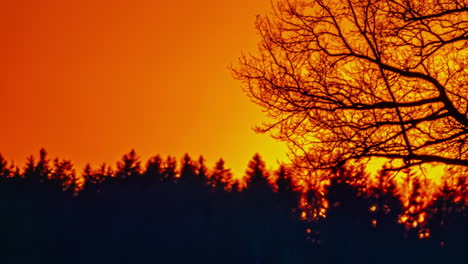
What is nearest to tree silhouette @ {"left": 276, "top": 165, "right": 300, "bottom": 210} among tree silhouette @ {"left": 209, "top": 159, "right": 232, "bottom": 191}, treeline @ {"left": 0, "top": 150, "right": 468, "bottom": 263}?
treeline @ {"left": 0, "top": 150, "right": 468, "bottom": 263}

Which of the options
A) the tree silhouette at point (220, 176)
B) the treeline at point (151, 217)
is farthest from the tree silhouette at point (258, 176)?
the tree silhouette at point (220, 176)

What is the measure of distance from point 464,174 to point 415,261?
277 feet

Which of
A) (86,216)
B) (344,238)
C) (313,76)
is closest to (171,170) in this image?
(86,216)

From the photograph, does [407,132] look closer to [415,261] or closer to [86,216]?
[415,261]

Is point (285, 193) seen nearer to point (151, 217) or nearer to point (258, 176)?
point (258, 176)

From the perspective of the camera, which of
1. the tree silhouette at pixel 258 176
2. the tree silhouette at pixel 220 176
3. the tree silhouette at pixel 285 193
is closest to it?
the tree silhouette at pixel 285 193

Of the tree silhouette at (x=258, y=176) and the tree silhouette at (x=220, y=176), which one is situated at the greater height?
the tree silhouette at (x=220, y=176)

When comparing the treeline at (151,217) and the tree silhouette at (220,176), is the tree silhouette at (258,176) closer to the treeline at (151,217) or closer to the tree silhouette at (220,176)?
the treeline at (151,217)

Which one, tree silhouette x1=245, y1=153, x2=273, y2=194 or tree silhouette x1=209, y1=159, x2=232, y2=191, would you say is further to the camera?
tree silhouette x1=209, y1=159, x2=232, y2=191

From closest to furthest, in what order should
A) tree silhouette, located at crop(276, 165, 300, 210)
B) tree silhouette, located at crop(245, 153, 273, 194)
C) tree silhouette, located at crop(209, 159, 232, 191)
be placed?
tree silhouette, located at crop(276, 165, 300, 210) → tree silhouette, located at crop(245, 153, 273, 194) → tree silhouette, located at crop(209, 159, 232, 191)

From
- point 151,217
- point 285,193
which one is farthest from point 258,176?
point 151,217

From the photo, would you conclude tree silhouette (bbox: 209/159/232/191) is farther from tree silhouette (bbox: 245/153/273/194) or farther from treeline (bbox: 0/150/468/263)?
tree silhouette (bbox: 245/153/273/194)

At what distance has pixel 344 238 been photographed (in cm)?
10431

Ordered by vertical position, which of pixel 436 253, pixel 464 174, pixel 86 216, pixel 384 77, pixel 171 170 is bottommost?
pixel 464 174
